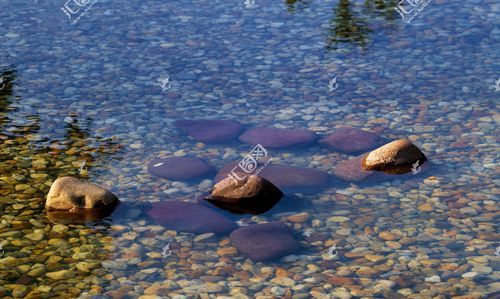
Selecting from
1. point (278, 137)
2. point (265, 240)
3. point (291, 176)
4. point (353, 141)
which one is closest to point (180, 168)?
point (291, 176)

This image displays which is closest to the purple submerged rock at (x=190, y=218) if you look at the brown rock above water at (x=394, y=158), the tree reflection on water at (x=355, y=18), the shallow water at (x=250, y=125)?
the shallow water at (x=250, y=125)

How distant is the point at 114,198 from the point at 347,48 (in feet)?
21.4

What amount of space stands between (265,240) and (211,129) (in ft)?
10.4

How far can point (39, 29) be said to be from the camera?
1669cm

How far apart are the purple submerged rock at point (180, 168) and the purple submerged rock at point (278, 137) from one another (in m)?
0.94

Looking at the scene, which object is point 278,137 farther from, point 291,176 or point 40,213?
point 40,213

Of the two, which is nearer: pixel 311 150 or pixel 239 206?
pixel 239 206

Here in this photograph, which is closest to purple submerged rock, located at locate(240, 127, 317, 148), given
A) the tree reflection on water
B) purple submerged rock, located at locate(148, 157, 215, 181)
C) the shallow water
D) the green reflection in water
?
the shallow water

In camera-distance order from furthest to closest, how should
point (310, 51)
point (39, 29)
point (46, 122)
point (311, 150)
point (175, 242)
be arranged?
point (39, 29)
point (310, 51)
point (46, 122)
point (311, 150)
point (175, 242)

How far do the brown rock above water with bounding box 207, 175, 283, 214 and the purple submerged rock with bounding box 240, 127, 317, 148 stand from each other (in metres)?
1.46

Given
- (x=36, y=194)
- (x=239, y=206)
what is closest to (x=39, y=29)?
(x=36, y=194)

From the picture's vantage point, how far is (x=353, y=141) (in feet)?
40.5

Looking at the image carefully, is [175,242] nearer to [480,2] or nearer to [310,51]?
[310,51]

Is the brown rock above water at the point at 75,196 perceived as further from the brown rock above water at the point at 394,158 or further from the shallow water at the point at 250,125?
the brown rock above water at the point at 394,158
